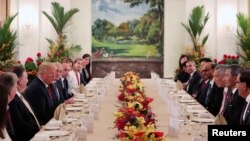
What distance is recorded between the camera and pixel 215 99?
6.83 metres

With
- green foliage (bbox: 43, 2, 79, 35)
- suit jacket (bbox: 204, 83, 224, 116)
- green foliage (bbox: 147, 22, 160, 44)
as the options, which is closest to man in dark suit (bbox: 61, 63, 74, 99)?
suit jacket (bbox: 204, 83, 224, 116)

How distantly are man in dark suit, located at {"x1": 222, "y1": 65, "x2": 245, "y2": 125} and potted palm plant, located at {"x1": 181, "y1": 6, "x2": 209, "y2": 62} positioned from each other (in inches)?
323

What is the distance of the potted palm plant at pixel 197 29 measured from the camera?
46.4 feet

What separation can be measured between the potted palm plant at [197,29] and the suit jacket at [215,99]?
278 inches

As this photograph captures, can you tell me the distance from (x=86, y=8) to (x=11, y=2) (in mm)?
2240

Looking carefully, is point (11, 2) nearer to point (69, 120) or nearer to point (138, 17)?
point (138, 17)

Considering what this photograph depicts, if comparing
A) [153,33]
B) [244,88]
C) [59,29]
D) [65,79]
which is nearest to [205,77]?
[65,79]

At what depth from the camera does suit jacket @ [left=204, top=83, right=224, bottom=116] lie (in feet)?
22.1

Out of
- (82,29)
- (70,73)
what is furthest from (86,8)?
(70,73)

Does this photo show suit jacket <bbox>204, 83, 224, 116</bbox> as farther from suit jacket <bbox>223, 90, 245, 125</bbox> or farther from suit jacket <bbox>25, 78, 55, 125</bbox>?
suit jacket <bbox>25, 78, 55, 125</bbox>

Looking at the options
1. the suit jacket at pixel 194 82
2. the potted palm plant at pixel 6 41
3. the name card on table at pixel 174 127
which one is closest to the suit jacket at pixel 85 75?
the potted palm plant at pixel 6 41

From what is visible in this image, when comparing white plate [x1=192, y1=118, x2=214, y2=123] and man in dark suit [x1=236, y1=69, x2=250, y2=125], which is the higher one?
man in dark suit [x1=236, y1=69, x2=250, y2=125]

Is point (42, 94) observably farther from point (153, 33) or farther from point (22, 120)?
point (153, 33)

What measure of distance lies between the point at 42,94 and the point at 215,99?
2.43m
